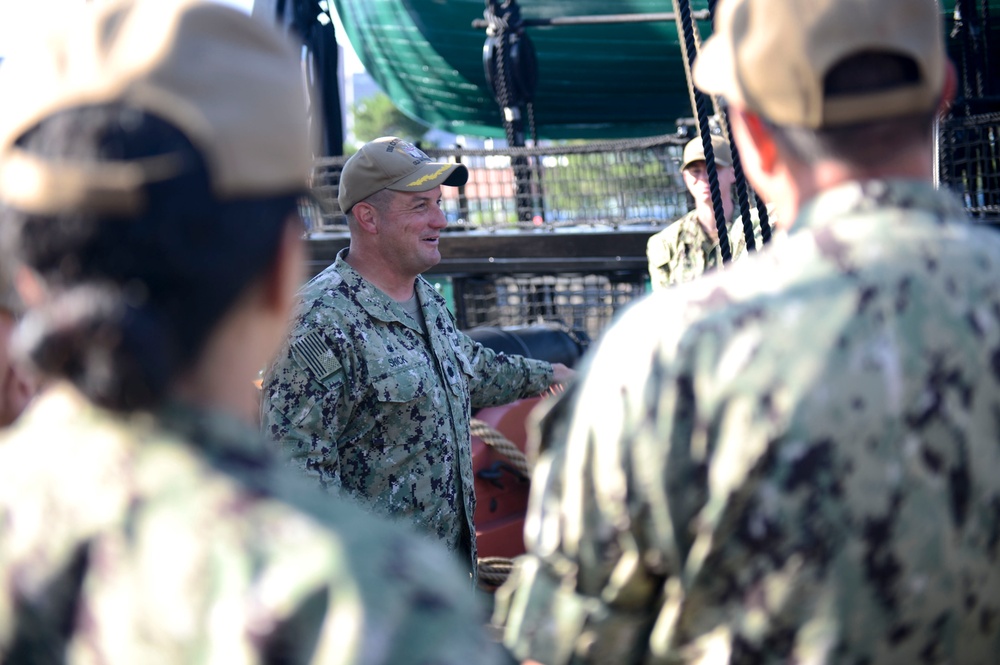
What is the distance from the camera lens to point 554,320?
646 centimetres

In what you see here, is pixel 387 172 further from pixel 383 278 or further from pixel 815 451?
pixel 815 451

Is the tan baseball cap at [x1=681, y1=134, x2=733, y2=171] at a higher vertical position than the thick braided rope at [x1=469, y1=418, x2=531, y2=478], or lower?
higher

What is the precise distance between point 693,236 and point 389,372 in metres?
3.16

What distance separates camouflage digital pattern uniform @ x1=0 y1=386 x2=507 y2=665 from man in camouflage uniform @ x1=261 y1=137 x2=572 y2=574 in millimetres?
1915

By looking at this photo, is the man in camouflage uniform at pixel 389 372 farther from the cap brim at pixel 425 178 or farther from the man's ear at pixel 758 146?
the man's ear at pixel 758 146

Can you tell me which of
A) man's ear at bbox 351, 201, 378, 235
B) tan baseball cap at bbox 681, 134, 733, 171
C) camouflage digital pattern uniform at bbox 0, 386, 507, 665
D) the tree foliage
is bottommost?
camouflage digital pattern uniform at bbox 0, 386, 507, 665

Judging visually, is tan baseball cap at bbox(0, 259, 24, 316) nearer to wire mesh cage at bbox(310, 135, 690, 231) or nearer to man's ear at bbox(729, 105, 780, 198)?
man's ear at bbox(729, 105, 780, 198)

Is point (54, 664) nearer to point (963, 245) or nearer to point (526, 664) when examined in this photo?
point (526, 664)

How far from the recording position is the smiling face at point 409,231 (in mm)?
3391

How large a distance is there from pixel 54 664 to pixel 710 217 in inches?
207

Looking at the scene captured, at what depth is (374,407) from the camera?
3104mm

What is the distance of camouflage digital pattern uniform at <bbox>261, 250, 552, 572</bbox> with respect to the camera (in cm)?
297

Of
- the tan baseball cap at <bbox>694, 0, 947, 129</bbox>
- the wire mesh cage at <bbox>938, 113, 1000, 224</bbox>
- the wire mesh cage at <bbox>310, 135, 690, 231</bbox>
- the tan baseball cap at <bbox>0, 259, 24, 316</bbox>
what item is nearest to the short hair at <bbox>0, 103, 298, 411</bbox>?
the tan baseball cap at <bbox>0, 259, 24, 316</bbox>

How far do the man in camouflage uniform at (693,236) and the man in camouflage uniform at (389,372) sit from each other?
2.34 m
